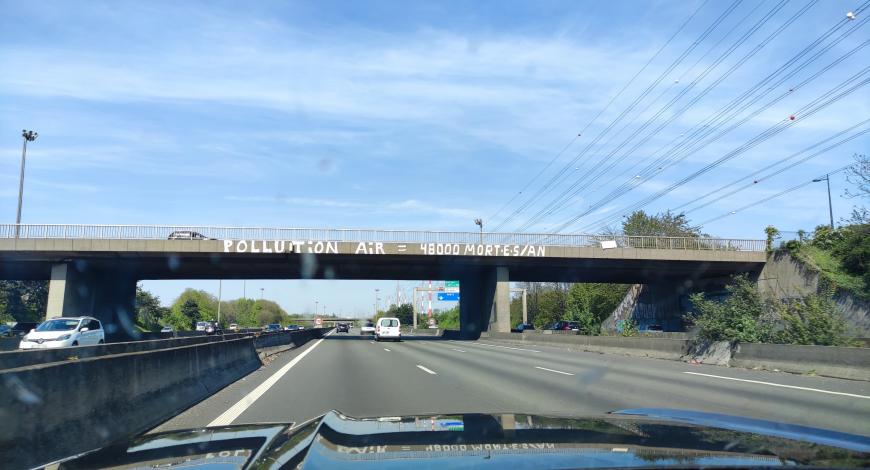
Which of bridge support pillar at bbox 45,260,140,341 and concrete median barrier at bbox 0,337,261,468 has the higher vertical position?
bridge support pillar at bbox 45,260,140,341

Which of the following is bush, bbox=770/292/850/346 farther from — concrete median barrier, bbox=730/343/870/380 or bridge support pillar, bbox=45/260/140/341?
bridge support pillar, bbox=45/260/140/341

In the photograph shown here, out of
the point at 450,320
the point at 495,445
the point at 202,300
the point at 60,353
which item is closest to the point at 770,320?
the point at 495,445

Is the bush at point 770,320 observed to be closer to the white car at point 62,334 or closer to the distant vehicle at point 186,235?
the white car at point 62,334

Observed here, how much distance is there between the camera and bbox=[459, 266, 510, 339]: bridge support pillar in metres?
48.1

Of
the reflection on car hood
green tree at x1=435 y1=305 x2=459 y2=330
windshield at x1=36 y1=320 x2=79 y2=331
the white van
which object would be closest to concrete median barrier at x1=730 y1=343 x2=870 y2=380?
the reflection on car hood

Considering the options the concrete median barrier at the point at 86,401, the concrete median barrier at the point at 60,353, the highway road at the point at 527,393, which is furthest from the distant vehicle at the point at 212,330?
the concrete median barrier at the point at 86,401

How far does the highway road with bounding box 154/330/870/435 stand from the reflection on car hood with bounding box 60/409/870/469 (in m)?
2.40

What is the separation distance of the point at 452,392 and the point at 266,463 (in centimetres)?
935

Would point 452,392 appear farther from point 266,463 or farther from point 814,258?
point 814,258

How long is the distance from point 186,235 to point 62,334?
1755cm

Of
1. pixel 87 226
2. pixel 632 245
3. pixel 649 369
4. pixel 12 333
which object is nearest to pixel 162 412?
pixel 649 369

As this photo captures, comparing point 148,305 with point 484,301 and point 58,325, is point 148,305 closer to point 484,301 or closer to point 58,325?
point 484,301

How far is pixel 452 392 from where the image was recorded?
12.8 meters

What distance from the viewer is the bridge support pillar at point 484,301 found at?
4812cm
